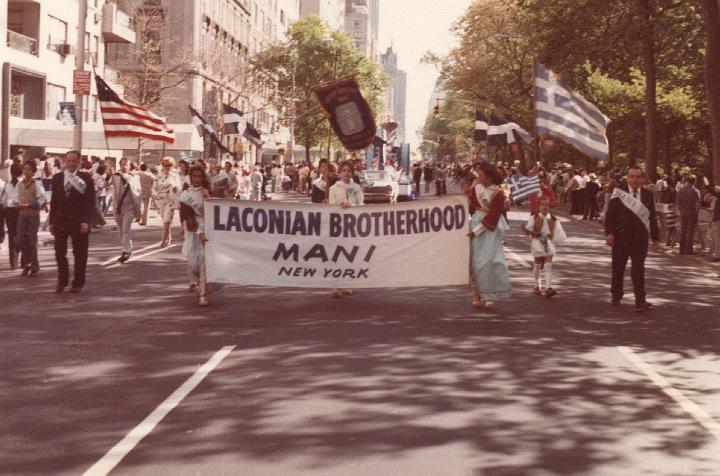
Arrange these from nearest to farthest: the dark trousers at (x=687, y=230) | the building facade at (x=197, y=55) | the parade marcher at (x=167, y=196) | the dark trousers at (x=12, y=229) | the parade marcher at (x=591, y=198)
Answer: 1. the dark trousers at (x=12, y=229)
2. the parade marcher at (x=167, y=196)
3. the dark trousers at (x=687, y=230)
4. the parade marcher at (x=591, y=198)
5. the building facade at (x=197, y=55)

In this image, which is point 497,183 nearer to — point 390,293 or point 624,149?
point 390,293

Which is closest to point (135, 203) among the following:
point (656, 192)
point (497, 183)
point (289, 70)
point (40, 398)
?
point (497, 183)

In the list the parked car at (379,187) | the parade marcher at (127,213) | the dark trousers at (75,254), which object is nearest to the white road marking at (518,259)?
the parade marcher at (127,213)

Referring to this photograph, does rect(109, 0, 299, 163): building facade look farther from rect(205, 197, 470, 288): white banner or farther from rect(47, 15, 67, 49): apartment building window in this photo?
rect(205, 197, 470, 288): white banner

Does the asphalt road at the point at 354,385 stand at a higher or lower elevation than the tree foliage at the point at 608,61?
lower

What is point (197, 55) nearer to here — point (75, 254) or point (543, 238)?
point (75, 254)

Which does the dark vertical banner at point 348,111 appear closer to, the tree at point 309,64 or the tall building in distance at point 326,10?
the tree at point 309,64

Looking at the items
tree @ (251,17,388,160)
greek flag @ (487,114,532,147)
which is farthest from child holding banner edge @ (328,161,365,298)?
tree @ (251,17,388,160)

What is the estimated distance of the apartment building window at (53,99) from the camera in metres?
48.9

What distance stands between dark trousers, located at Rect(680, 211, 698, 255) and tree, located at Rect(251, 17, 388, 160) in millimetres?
61329

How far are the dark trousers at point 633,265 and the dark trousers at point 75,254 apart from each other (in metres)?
7.10

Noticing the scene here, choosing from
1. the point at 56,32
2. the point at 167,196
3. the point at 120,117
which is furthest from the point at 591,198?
the point at 56,32

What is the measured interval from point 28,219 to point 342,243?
6.02 metres

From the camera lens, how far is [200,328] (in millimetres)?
11750
